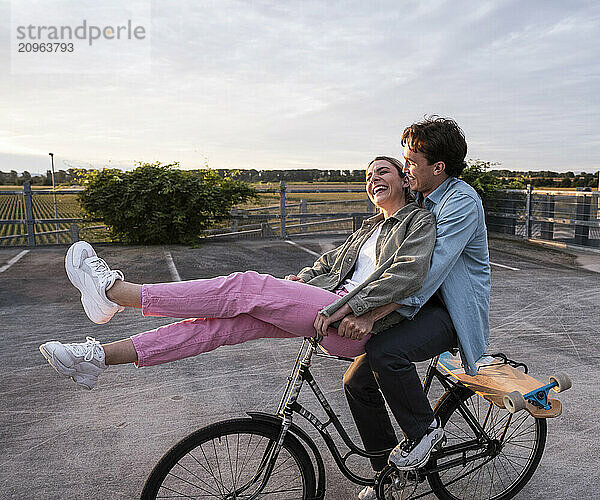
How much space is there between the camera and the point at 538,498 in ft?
9.57

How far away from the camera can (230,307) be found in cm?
226

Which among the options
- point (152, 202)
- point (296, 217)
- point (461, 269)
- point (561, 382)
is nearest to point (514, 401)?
point (561, 382)

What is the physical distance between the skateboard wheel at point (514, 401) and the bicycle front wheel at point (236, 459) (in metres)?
0.86

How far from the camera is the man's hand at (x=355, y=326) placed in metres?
2.30

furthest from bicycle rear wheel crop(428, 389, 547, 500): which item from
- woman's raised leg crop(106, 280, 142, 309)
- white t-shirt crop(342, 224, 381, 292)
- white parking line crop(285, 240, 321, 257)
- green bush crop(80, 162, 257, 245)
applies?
green bush crop(80, 162, 257, 245)

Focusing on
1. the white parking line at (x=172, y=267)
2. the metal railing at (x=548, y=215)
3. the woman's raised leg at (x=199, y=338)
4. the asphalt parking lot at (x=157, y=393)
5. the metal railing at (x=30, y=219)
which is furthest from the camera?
the metal railing at (x=30, y=219)

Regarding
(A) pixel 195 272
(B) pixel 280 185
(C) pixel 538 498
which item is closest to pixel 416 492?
(C) pixel 538 498

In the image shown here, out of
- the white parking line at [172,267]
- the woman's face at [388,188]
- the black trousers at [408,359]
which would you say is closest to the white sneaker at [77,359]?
the black trousers at [408,359]

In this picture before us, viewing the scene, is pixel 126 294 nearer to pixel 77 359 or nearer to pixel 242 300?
pixel 77 359

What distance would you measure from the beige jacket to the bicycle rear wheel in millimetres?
740

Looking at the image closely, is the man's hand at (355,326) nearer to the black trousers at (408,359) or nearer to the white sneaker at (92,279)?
the black trousers at (408,359)

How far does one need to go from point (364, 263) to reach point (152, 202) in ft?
36.1

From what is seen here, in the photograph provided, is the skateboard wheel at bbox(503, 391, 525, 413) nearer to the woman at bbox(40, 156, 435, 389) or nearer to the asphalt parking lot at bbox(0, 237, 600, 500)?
the woman at bbox(40, 156, 435, 389)

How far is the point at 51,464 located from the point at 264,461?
154 centimetres
